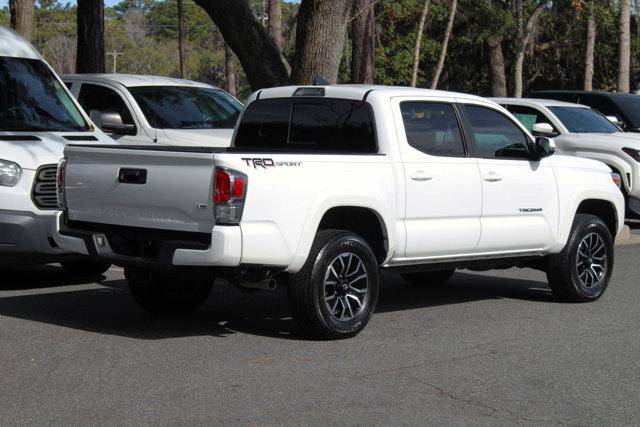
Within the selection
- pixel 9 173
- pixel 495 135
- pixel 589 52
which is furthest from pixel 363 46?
pixel 589 52

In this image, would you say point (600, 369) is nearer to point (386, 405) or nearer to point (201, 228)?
point (386, 405)

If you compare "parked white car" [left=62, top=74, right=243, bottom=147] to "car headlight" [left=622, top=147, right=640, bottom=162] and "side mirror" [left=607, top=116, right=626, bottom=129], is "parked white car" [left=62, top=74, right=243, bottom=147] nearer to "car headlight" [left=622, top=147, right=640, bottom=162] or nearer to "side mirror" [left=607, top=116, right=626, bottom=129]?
"car headlight" [left=622, top=147, right=640, bottom=162]

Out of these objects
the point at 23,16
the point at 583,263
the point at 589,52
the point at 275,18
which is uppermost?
the point at 275,18

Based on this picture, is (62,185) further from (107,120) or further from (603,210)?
(603,210)

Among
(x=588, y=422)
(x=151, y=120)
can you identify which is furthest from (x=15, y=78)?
(x=588, y=422)

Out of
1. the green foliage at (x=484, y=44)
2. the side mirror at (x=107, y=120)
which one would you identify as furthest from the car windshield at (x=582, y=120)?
the green foliage at (x=484, y=44)

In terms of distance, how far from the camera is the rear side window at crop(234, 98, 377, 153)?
28.4 ft

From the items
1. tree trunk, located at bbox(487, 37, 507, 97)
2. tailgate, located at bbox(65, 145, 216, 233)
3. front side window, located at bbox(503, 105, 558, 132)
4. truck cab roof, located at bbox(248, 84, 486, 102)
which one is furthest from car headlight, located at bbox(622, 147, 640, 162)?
tree trunk, located at bbox(487, 37, 507, 97)

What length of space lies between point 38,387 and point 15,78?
5.44 m

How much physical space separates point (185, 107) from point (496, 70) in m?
26.4

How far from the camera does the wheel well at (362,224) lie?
8229mm

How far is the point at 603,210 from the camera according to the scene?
1084 centimetres

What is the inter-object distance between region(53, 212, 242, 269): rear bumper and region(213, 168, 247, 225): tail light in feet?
0.24

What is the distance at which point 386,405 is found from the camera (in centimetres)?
625
